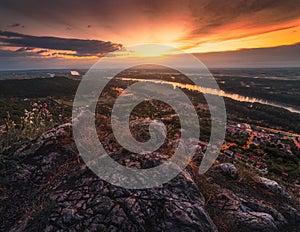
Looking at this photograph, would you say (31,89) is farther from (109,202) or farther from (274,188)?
(274,188)

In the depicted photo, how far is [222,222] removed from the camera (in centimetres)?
412

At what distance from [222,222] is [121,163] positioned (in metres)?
2.89

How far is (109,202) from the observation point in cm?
369

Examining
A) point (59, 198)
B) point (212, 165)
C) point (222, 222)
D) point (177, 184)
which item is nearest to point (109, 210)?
point (59, 198)

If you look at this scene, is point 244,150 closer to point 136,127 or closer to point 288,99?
point 136,127

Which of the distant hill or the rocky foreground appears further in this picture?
the distant hill

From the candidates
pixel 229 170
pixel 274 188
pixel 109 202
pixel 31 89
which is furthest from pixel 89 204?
pixel 31 89

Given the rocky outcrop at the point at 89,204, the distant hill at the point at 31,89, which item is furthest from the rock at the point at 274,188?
the distant hill at the point at 31,89

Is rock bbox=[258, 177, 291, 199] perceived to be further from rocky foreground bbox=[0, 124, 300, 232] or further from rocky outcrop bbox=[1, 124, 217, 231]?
rocky outcrop bbox=[1, 124, 217, 231]

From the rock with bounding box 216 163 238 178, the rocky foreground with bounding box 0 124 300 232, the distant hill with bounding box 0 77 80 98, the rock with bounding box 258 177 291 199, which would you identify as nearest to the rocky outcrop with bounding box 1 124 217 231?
the rocky foreground with bounding box 0 124 300 232

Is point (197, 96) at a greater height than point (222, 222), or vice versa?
point (222, 222)

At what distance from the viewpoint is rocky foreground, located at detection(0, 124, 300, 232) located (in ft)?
11.3

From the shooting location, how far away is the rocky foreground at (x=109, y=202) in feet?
11.3

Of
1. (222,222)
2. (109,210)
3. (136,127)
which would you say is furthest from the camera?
(136,127)
